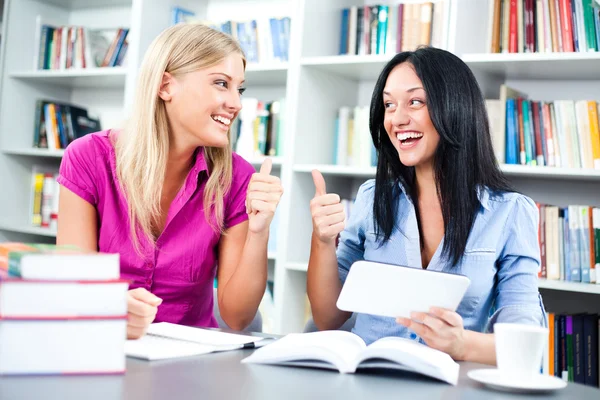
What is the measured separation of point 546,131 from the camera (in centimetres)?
255

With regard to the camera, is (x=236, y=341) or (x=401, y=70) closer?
(x=236, y=341)

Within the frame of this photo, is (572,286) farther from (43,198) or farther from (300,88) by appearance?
(43,198)

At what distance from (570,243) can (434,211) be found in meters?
0.95

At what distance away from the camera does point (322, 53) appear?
306cm

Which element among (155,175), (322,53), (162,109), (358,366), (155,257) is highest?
(322,53)

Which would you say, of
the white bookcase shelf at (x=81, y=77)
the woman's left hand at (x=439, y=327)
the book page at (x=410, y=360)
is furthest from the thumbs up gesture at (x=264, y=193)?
the white bookcase shelf at (x=81, y=77)

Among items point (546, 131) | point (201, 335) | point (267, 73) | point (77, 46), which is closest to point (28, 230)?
point (77, 46)

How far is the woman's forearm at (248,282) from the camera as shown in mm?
1728

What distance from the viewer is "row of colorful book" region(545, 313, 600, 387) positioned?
241 cm

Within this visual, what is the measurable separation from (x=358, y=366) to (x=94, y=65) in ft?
10.2

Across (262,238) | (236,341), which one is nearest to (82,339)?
(236,341)

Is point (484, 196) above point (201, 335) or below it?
above

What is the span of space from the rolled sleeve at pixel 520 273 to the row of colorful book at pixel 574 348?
3.08 feet

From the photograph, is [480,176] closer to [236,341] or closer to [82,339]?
[236,341]
